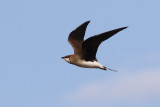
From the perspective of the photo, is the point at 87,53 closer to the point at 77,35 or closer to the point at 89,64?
the point at 89,64

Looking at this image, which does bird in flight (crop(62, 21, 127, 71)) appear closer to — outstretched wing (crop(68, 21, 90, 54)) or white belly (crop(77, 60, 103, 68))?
white belly (crop(77, 60, 103, 68))

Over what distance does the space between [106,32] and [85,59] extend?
63.0 inches

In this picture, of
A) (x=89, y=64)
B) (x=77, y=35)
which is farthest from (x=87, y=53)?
(x=77, y=35)

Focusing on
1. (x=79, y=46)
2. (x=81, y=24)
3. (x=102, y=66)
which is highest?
(x=81, y=24)

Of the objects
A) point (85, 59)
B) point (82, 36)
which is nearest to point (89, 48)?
point (85, 59)

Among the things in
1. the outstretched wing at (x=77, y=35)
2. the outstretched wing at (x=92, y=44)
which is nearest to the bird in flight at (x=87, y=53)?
the outstretched wing at (x=92, y=44)

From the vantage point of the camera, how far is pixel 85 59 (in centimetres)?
1258

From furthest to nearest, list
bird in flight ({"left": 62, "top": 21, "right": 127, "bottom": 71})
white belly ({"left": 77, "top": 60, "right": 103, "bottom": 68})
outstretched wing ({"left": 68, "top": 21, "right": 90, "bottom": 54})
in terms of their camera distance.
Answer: outstretched wing ({"left": 68, "top": 21, "right": 90, "bottom": 54}) < white belly ({"left": 77, "top": 60, "right": 103, "bottom": 68}) < bird in flight ({"left": 62, "top": 21, "right": 127, "bottom": 71})

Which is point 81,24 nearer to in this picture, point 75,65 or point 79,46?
point 79,46

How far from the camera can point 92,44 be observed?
12.2 metres

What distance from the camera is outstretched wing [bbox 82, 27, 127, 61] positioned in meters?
11.4

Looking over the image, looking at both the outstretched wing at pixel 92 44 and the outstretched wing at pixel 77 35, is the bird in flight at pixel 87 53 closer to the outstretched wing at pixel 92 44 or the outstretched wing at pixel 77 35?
the outstretched wing at pixel 92 44

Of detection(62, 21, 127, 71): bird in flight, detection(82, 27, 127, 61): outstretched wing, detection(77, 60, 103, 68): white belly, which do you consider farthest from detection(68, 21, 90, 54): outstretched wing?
detection(77, 60, 103, 68): white belly

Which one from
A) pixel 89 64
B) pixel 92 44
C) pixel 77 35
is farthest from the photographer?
pixel 77 35
